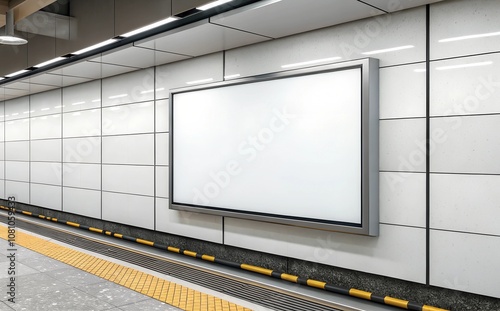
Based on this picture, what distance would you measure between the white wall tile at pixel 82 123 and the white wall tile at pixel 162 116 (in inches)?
73.6

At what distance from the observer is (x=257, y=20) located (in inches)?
179

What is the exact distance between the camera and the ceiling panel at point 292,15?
4070mm

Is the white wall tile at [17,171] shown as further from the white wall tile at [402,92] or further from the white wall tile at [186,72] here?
the white wall tile at [402,92]

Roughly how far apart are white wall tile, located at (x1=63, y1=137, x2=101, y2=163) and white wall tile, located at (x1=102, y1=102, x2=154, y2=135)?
1.37 ft

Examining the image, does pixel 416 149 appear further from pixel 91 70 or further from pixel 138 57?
pixel 91 70

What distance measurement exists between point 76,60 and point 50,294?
3.50 meters

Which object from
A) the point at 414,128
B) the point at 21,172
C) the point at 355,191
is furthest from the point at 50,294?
the point at 21,172

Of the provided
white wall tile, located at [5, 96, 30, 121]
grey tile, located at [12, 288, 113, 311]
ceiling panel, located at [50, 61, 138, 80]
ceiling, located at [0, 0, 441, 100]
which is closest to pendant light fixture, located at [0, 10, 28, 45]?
ceiling, located at [0, 0, 441, 100]

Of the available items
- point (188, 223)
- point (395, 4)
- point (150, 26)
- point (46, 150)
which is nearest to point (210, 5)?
point (150, 26)

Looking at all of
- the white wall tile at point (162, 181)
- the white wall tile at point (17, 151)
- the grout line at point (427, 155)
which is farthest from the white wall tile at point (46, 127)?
the grout line at point (427, 155)

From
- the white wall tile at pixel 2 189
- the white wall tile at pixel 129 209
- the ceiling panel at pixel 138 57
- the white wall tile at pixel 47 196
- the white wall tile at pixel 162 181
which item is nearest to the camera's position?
the ceiling panel at pixel 138 57

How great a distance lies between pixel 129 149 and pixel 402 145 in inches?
188

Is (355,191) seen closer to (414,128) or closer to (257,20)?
(414,128)

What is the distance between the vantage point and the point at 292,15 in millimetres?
4379
